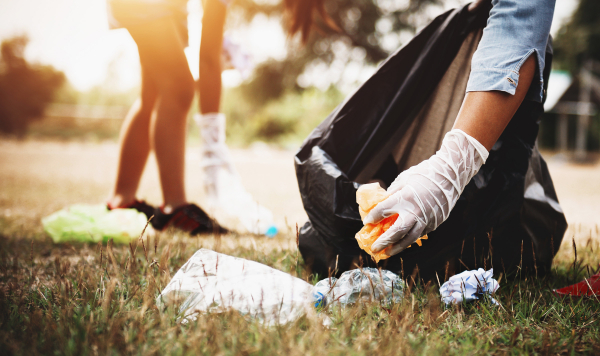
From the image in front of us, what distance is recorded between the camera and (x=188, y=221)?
1.85 meters

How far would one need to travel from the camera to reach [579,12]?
21781 millimetres

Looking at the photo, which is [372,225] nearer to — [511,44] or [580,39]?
[511,44]

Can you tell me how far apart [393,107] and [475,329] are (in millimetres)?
749

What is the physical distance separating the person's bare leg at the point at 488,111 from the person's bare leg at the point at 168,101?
1406mm

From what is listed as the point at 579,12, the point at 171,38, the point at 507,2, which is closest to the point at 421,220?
the point at 507,2

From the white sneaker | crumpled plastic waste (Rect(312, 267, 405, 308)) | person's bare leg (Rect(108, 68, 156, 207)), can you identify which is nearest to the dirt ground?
the white sneaker

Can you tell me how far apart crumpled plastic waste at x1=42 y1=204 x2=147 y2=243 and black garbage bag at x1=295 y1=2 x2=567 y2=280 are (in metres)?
0.91

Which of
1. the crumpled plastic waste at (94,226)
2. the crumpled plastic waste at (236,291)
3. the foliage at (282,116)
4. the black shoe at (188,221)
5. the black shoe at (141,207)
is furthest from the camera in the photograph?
the foliage at (282,116)

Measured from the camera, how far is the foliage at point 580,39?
1997cm

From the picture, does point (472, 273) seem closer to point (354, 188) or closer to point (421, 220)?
point (421, 220)

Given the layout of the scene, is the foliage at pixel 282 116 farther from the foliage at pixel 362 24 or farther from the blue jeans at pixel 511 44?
the blue jeans at pixel 511 44

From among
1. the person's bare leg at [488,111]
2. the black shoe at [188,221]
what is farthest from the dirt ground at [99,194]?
the person's bare leg at [488,111]

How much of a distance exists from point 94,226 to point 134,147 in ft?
1.90

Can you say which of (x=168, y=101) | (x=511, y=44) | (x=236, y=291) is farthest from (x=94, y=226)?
(x=511, y=44)
